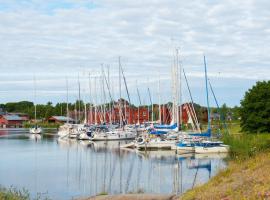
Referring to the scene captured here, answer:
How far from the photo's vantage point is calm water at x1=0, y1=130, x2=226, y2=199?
100 ft

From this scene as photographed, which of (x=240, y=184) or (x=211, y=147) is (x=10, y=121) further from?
(x=240, y=184)

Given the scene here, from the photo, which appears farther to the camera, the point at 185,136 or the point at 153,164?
the point at 185,136

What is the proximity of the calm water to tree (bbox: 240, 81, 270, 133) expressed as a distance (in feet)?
37.4

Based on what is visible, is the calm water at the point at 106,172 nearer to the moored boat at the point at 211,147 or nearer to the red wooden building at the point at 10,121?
the moored boat at the point at 211,147

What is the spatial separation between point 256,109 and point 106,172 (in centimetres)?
2779

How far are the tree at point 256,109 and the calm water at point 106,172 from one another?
37.4 ft

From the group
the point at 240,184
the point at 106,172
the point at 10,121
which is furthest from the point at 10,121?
the point at 240,184

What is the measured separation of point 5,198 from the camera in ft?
A: 60.2

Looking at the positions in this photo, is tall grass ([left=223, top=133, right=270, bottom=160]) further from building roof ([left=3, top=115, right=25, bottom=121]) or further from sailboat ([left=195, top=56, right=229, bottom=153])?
building roof ([left=3, top=115, right=25, bottom=121])

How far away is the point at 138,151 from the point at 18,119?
136859mm

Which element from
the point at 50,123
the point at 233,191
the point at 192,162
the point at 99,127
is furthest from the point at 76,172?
the point at 50,123

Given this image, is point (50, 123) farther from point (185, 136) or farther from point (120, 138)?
point (185, 136)

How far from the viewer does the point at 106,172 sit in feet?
131

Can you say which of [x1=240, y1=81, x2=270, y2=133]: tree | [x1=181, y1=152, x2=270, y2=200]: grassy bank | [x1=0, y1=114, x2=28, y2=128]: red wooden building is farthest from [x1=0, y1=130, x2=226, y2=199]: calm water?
[x1=0, y1=114, x2=28, y2=128]: red wooden building
